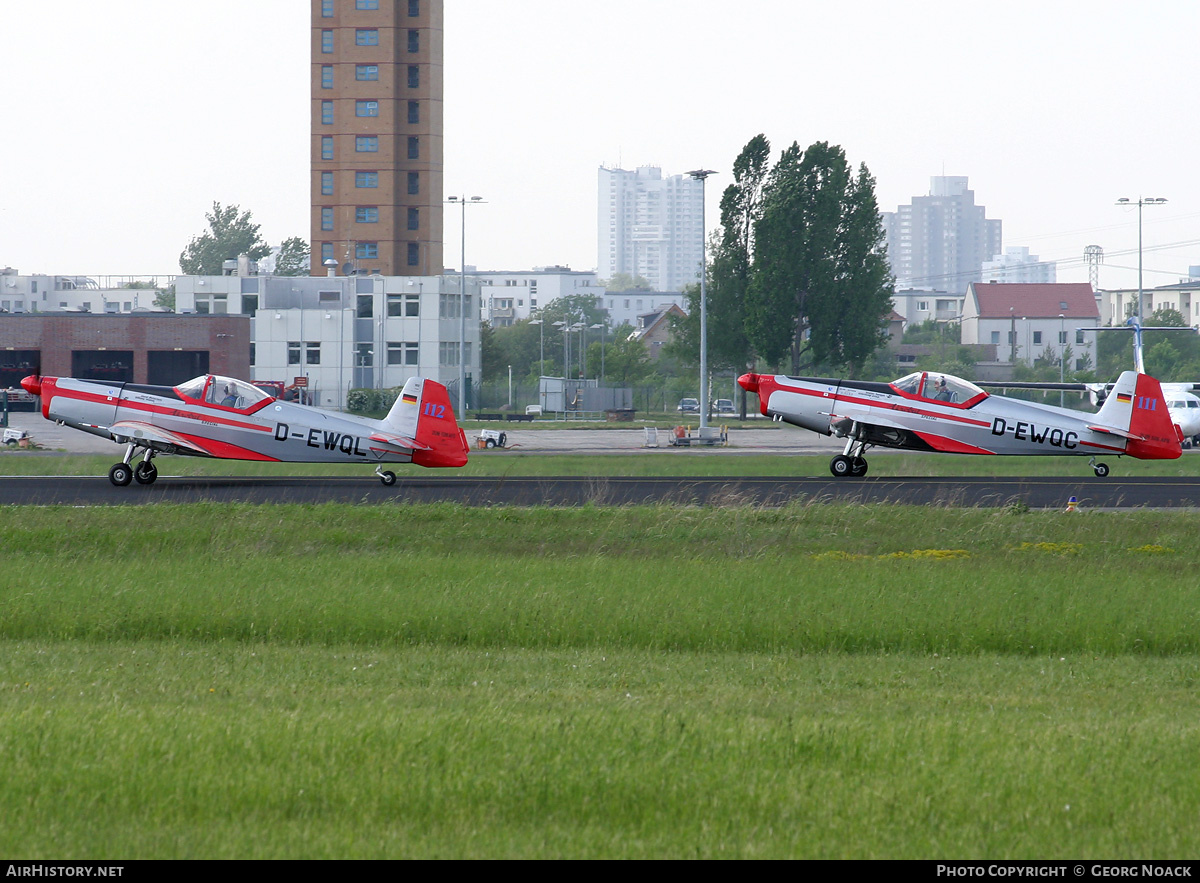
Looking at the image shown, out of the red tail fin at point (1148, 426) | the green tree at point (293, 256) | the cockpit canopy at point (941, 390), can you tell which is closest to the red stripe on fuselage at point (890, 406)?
the cockpit canopy at point (941, 390)

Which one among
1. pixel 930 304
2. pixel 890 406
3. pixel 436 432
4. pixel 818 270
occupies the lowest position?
pixel 436 432

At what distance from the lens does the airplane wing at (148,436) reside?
A: 23.5 metres

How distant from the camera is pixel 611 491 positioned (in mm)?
22938

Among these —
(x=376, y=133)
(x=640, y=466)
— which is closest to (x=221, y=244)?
(x=376, y=133)

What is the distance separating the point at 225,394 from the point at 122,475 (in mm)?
2621

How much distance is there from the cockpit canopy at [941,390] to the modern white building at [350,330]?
5186 centimetres

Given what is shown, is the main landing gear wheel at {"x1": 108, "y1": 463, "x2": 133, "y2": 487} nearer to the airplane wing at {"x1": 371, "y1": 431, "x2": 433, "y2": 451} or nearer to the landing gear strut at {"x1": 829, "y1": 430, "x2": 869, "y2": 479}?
the airplane wing at {"x1": 371, "y1": 431, "x2": 433, "y2": 451}

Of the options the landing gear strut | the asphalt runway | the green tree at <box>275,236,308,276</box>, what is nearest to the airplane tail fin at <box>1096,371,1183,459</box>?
the asphalt runway

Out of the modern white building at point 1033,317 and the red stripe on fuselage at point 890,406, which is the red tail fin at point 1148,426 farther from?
the modern white building at point 1033,317

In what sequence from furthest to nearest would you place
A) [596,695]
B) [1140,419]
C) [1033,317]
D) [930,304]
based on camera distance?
[930,304], [1033,317], [1140,419], [596,695]

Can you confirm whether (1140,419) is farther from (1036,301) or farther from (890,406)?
(1036,301)

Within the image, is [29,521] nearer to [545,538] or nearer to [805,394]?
[545,538]

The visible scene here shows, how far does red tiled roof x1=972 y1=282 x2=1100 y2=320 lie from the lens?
134 m

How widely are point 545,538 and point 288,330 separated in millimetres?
66581
